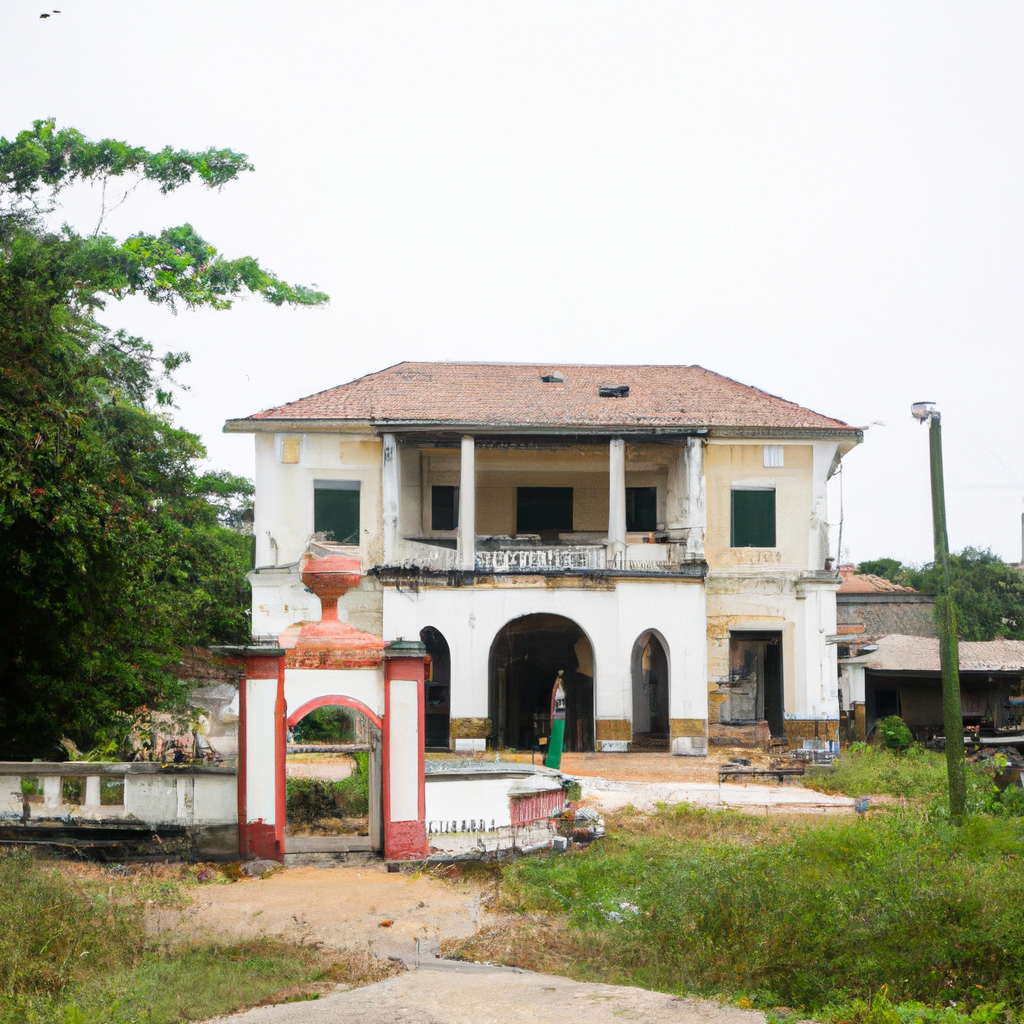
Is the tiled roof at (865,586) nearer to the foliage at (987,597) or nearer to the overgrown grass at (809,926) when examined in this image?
the foliage at (987,597)

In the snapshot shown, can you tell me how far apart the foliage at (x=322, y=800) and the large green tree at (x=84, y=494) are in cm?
372

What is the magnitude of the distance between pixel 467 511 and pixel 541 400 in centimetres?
371

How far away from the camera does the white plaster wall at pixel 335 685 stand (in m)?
12.4

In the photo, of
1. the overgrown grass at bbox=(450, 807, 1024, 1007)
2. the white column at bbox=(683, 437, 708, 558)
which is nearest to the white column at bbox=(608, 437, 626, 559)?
the white column at bbox=(683, 437, 708, 558)

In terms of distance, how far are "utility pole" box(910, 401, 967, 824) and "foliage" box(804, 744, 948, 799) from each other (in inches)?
160

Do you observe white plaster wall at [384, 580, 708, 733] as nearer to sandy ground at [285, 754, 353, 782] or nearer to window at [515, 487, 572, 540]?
sandy ground at [285, 754, 353, 782]

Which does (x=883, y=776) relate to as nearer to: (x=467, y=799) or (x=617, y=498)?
(x=617, y=498)

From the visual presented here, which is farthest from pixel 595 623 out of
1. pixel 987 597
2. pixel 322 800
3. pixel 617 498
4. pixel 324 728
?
pixel 987 597

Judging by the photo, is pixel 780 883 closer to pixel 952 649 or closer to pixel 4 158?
pixel 952 649

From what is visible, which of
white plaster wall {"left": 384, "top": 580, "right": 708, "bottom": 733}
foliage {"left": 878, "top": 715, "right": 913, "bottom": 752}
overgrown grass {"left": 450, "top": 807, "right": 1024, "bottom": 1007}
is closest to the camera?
overgrown grass {"left": 450, "top": 807, "right": 1024, "bottom": 1007}

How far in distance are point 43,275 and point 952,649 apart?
14706 mm

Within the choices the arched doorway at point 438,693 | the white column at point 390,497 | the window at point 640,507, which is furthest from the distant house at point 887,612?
the white column at point 390,497

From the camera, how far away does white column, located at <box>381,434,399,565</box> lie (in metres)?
24.9

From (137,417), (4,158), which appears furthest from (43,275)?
(4,158)
